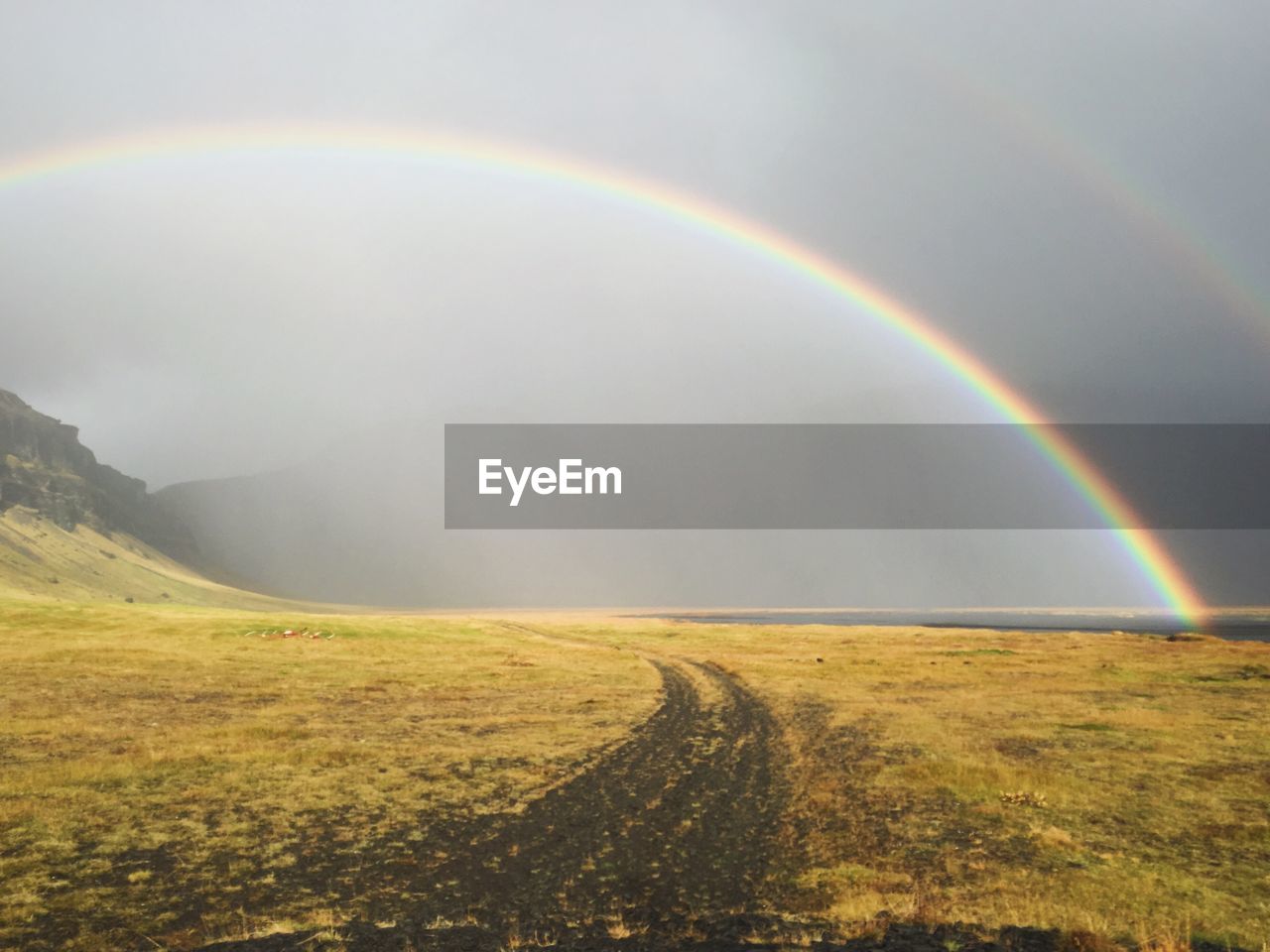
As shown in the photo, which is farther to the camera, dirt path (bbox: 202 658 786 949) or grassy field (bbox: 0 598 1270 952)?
grassy field (bbox: 0 598 1270 952)

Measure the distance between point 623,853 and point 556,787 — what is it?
6.30 meters

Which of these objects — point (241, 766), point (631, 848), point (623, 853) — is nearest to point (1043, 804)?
point (631, 848)

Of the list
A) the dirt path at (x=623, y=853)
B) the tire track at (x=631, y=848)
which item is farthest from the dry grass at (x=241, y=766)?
the tire track at (x=631, y=848)

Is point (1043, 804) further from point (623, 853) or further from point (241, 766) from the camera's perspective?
point (241, 766)

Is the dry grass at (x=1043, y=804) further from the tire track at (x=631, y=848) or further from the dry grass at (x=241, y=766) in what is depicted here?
the dry grass at (x=241, y=766)

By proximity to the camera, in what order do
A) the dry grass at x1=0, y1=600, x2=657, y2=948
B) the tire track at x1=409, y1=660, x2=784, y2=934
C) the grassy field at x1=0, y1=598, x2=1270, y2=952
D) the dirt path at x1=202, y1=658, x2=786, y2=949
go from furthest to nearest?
1. the dry grass at x1=0, y1=600, x2=657, y2=948
2. the grassy field at x1=0, y1=598, x2=1270, y2=952
3. the tire track at x1=409, y1=660, x2=784, y2=934
4. the dirt path at x1=202, y1=658, x2=786, y2=949

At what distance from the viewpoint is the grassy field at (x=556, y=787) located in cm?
1439

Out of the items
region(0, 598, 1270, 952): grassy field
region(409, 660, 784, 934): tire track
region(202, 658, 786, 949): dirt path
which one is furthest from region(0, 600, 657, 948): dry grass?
region(409, 660, 784, 934): tire track

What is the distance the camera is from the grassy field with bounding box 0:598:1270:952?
47.2 feet

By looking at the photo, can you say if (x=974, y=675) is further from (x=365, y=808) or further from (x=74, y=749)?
(x=74, y=749)

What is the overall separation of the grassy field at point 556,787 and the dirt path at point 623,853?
1.70 feet

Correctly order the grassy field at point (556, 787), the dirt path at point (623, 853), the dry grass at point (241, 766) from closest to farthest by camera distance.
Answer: the dirt path at point (623, 853), the grassy field at point (556, 787), the dry grass at point (241, 766)

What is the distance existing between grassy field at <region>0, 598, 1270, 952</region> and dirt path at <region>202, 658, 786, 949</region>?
52 centimetres

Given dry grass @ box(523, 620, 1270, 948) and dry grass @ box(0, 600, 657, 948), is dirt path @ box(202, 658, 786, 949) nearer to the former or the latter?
dry grass @ box(523, 620, 1270, 948)
